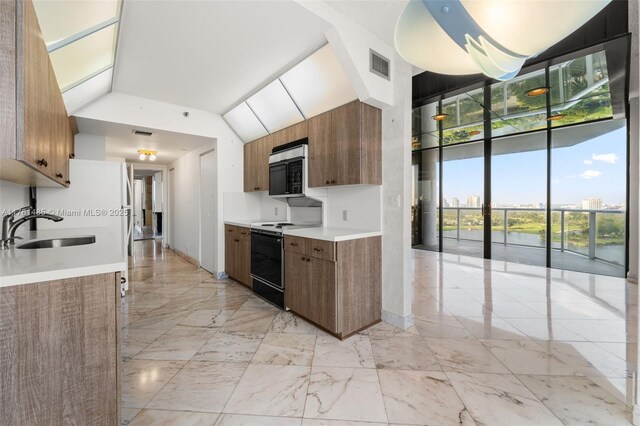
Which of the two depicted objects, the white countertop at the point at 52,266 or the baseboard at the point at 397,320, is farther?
the baseboard at the point at 397,320

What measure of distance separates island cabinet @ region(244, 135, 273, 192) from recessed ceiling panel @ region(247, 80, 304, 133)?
0.83ft

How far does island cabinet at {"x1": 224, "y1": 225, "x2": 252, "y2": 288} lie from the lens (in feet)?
12.5

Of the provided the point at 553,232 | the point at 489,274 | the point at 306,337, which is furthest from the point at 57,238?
the point at 553,232

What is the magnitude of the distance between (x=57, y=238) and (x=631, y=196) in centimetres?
740

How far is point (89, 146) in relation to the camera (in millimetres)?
4316

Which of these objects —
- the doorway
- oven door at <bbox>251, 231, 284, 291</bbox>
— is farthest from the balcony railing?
the doorway

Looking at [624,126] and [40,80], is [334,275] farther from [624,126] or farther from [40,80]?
[624,126]

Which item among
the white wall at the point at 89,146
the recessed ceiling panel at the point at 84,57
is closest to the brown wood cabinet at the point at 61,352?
the recessed ceiling panel at the point at 84,57

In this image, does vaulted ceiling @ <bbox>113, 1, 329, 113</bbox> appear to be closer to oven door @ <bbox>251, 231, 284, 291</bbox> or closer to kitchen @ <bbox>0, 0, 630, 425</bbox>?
kitchen @ <bbox>0, 0, 630, 425</bbox>

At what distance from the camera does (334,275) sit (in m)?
2.37

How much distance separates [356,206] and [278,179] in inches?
44.7

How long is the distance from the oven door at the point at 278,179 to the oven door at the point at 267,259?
60 centimetres

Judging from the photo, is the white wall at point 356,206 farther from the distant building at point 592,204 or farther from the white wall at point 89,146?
the distant building at point 592,204

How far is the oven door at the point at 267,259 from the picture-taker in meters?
3.04
